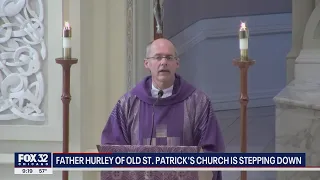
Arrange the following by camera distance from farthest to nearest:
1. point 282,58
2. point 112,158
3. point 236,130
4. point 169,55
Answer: point 282,58, point 236,130, point 169,55, point 112,158

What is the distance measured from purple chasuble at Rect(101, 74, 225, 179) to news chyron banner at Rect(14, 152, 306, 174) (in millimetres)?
307

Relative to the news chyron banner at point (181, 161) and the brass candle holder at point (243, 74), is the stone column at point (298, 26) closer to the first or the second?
the news chyron banner at point (181, 161)

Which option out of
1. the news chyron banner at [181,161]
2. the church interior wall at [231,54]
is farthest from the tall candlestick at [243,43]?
the church interior wall at [231,54]

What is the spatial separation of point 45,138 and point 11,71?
384 mm

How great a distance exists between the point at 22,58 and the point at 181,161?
1231 millimetres

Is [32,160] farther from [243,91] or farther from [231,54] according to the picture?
[231,54]

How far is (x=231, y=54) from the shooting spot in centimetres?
683

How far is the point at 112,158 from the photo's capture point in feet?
6.75

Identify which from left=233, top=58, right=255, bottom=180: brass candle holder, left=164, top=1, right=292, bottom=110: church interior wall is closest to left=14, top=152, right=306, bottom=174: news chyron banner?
left=233, top=58, right=255, bottom=180: brass candle holder

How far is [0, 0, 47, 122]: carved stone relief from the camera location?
2861 mm

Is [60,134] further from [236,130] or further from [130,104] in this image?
[236,130]

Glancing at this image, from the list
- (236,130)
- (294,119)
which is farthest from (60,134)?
(236,130)

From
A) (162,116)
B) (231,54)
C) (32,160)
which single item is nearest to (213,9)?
(231,54)

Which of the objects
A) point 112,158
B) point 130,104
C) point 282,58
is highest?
point 282,58
